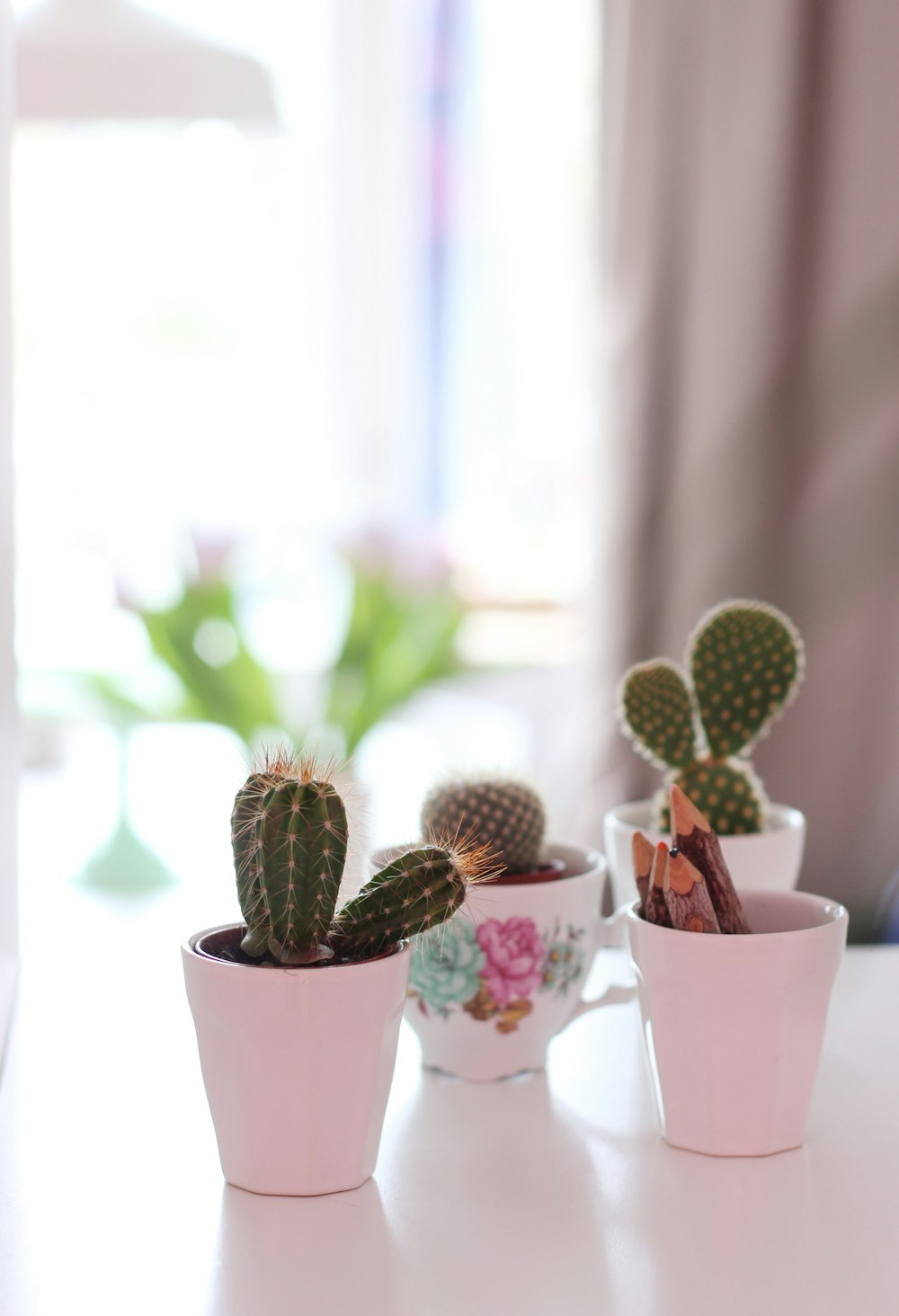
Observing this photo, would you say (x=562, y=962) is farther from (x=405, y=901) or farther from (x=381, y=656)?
(x=381, y=656)

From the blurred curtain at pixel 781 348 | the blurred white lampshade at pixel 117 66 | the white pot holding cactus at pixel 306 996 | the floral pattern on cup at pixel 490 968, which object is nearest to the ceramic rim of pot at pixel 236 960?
the white pot holding cactus at pixel 306 996

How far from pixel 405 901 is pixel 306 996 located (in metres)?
0.05

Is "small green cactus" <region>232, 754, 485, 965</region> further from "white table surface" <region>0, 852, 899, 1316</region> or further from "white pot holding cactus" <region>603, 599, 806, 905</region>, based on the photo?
"white pot holding cactus" <region>603, 599, 806, 905</region>

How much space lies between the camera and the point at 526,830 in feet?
2.31

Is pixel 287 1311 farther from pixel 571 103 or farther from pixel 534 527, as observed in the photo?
pixel 571 103

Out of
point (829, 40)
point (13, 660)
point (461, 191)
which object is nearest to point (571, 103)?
Answer: point (461, 191)

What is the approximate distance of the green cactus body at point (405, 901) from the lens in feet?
1.82

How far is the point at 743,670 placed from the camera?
0.75 m

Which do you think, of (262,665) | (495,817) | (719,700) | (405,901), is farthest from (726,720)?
(262,665)

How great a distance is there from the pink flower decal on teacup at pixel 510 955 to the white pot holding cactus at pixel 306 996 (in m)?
0.11

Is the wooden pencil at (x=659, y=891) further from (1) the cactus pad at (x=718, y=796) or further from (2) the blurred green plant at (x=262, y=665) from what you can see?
(2) the blurred green plant at (x=262, y=665)

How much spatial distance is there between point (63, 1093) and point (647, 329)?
0.78 meters

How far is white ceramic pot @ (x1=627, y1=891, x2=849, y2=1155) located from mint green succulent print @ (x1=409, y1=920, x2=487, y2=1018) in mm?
90

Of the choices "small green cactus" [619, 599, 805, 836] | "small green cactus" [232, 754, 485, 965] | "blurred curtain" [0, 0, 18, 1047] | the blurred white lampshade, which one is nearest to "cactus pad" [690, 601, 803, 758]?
"small green cactus" [619, 599, 805, 836]
